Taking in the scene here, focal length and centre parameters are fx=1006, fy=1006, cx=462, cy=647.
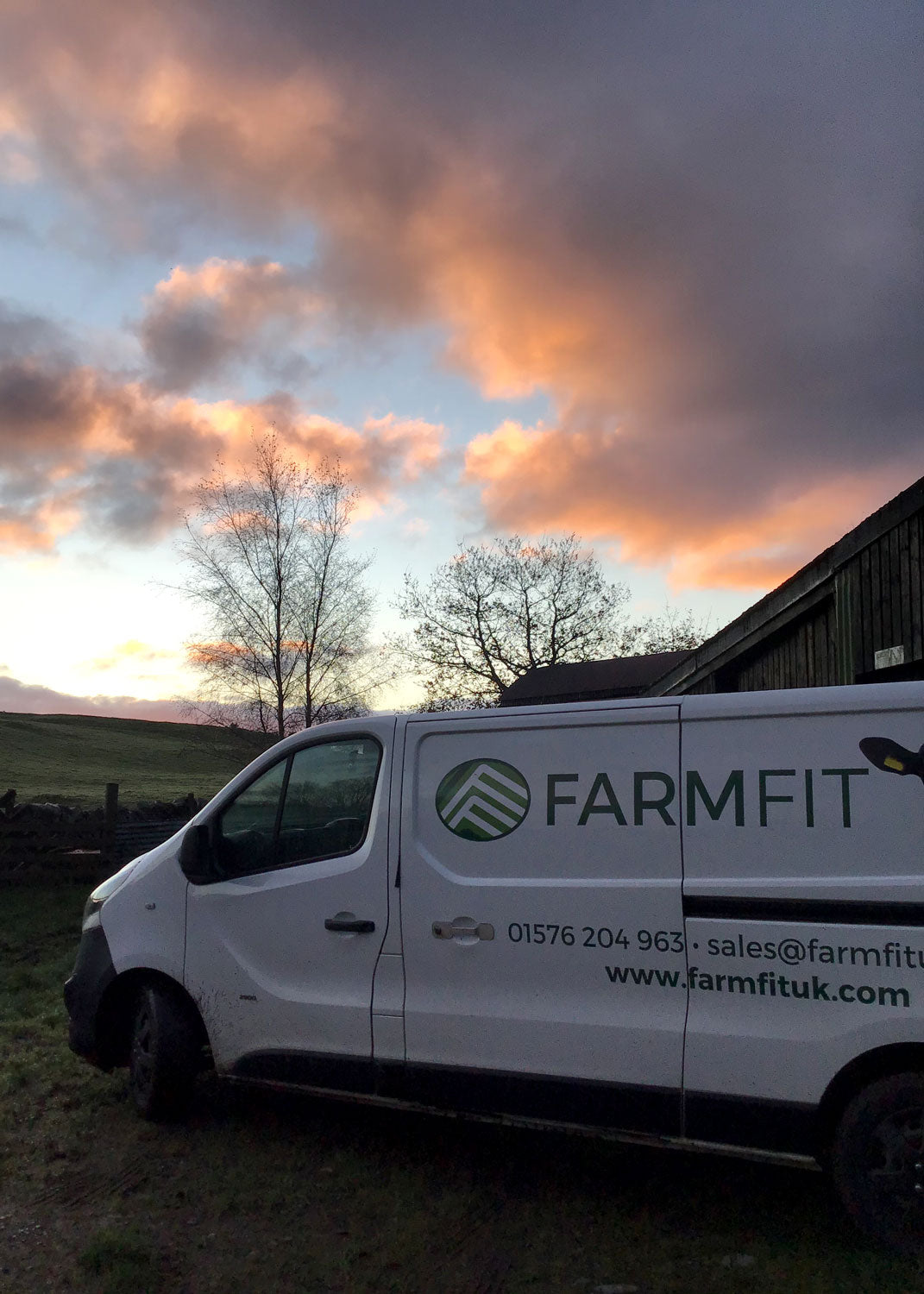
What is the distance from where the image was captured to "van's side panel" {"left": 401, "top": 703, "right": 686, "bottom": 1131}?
4.04 meters

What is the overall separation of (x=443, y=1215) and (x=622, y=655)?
142 ft

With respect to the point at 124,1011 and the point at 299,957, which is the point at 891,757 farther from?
the point at 124,1011

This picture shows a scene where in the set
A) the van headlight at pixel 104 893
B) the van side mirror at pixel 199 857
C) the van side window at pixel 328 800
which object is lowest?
the van headlight at pixel 104 893

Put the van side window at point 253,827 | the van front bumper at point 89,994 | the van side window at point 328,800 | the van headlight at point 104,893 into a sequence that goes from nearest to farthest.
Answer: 1. the van side window at point 328,800
2. the van side window at point 253,827
3. the van front bumper at point 89,994
4. the van headlight at point 104,893

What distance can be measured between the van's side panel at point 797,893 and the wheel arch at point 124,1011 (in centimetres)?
270

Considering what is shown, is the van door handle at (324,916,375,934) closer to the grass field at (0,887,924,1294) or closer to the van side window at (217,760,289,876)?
the van side window at (217,760,289,876)

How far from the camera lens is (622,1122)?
13.3 ft

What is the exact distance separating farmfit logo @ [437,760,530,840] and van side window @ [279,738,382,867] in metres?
0.44

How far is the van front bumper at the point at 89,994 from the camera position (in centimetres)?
548

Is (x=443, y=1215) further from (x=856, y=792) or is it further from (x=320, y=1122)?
(x=856, y=792)

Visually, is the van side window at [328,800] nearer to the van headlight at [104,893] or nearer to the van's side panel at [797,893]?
the van headlight at [104,893]

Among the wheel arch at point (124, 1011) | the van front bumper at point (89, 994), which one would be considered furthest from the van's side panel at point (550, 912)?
the van front bumper at point (89, 994)

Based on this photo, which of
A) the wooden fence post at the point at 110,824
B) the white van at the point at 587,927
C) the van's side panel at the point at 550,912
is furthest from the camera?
the wooden fence post at the point at 110,824

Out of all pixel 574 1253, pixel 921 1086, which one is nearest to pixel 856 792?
pixel 921 1086
